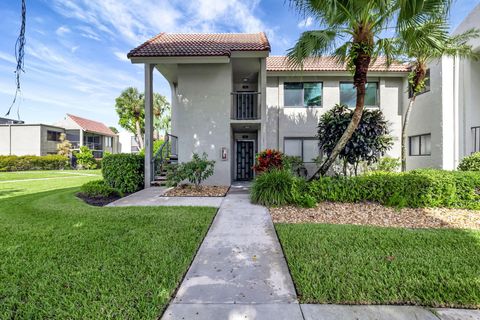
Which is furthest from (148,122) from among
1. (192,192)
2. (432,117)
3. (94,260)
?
(432,117)

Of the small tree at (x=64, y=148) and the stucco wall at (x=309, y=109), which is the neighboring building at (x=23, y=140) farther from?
the stucco wall at (x=309, y=109)

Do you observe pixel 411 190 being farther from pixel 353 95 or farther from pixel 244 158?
pixel 244 158

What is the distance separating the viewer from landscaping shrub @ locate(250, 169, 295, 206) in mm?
Answer: 7082

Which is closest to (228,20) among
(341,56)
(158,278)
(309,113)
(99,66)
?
(309,113)

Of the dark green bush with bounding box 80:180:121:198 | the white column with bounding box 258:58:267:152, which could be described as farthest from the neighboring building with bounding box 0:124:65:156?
the white column with bounding box 258:58:267:152

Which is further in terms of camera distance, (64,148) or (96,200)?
(64,148)

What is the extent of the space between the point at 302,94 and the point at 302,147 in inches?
118

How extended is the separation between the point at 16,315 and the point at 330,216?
6037mm

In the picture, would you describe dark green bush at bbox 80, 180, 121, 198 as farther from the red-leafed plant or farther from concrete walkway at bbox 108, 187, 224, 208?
the red-leafed plant

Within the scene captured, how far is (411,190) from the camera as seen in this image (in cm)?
688

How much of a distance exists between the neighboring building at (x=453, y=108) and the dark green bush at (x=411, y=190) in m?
4.28

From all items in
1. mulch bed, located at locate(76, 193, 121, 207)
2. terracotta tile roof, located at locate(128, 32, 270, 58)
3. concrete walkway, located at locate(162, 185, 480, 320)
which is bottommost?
concrete walkway, located at locate(162, 185, 480, 320)

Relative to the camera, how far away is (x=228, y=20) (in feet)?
44.8

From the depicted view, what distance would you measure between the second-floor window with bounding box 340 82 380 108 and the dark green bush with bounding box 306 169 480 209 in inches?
276
